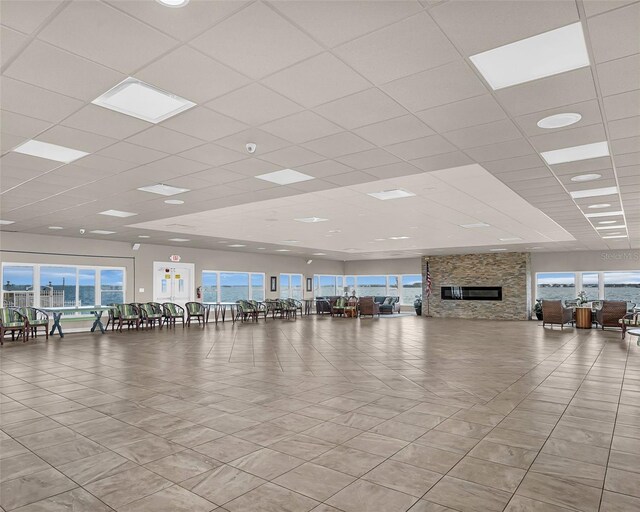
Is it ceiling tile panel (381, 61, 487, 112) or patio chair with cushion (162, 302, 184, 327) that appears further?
patio chair with cushion (162, 302, 184, 327)

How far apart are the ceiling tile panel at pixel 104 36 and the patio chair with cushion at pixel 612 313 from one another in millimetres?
13229

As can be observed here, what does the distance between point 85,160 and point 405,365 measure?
5167 millimetres

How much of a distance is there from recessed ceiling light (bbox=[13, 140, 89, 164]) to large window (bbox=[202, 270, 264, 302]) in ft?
37.2

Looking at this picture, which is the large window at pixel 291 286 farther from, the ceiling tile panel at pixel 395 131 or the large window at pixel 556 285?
the ceiling tile panel at pixel 395 131

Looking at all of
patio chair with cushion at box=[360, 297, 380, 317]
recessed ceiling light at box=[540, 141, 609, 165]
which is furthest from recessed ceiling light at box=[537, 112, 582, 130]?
patio chair with cushion at box=[360, 297, 380, 317]

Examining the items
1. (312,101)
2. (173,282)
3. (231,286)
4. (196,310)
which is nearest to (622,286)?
(231,286)

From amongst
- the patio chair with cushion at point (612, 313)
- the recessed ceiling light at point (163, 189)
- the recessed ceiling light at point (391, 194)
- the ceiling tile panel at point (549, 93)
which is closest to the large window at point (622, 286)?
the patio chair with cushion at point (612, 313)

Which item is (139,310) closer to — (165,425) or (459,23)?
(165,425)

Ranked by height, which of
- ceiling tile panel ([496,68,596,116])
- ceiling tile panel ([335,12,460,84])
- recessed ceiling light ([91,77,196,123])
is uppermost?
recessed ceiling light ([91,77,196,123])

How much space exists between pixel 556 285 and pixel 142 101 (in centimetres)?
1810

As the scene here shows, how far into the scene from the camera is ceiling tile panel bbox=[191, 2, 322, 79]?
2.23 meters

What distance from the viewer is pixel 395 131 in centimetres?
383

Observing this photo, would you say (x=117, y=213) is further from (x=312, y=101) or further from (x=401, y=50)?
(x=401, y=50)

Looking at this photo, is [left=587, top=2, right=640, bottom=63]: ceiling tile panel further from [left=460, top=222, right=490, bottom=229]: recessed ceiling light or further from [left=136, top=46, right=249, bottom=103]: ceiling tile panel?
[left=460, top=222, right=490, bottom=229]: recessed ceiling light
